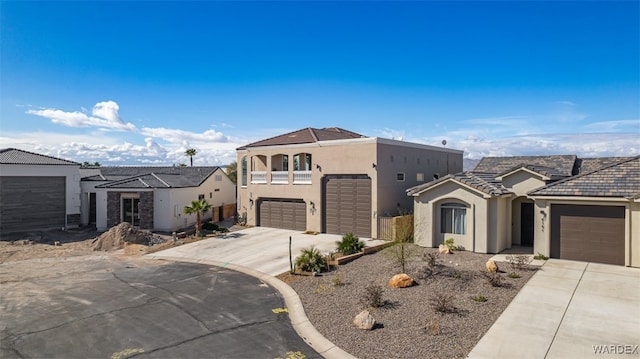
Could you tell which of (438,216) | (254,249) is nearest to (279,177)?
(254,249)

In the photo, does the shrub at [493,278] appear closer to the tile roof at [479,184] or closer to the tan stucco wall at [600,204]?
the tan stucco wall at [600,204]

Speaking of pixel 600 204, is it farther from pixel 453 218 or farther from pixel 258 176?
pixel 258 176

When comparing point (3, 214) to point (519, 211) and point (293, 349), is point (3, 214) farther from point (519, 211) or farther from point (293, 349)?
point (519, 211)

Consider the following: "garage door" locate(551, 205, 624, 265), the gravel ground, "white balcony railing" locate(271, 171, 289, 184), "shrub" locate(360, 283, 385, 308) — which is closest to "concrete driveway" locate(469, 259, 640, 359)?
the gravel ground

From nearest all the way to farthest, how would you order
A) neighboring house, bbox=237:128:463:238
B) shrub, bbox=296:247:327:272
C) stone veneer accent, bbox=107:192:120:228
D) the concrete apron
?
the concrete apron
shrub, bbox=296:247:327:272
neighboring house, bbox=237:128:463:238
stone veneer accent, bbox=107:192:120:228

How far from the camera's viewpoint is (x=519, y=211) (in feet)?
68.9

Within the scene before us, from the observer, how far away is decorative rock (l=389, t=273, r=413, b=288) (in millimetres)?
13891

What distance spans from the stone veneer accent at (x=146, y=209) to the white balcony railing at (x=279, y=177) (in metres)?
9.34

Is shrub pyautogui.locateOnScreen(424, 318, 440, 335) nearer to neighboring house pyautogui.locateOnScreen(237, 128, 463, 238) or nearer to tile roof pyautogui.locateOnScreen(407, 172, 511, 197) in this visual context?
tile roof pyautogui.locateOnScreen(407, 172, 511, 197)

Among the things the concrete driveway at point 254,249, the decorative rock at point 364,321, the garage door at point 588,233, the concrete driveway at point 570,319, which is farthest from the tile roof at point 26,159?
the garage door at point 588,233

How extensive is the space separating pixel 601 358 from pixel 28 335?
1481 centimetres

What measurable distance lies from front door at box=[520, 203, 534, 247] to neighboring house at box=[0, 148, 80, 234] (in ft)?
107

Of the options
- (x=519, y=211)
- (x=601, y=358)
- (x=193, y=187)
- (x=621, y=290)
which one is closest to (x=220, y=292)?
(x=601, y=358)


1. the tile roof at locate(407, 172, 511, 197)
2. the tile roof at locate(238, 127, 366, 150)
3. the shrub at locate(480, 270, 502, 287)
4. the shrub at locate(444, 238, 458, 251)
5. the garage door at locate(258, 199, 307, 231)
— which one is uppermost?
the tile roof at locate(238, 127, 366, 150)
